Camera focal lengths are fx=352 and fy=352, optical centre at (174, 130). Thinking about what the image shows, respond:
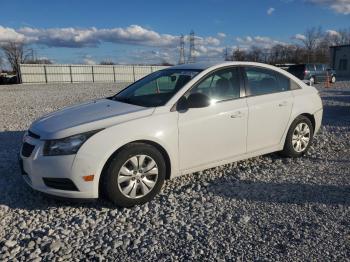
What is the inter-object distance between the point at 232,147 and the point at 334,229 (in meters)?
1.73

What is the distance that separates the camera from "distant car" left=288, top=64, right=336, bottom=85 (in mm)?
26656

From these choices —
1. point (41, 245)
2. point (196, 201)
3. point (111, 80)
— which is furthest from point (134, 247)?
point (111, 80)

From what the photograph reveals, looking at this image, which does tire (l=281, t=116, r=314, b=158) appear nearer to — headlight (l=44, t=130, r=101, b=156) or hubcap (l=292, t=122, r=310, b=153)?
hubcap (l=292, t=122, r=310, b=153)

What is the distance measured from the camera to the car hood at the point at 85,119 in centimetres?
391

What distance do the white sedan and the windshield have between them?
2cm

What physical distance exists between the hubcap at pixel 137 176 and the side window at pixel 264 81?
6.31 ft

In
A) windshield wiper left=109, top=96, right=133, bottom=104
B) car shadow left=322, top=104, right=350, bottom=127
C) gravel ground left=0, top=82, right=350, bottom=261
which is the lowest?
gravel ground left=0, top=82, right=350, bottom=261

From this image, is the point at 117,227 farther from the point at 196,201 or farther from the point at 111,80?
the point at 111,80

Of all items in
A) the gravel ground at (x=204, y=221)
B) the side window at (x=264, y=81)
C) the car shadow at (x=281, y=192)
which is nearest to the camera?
the gravel ground at (x=204, y=221)

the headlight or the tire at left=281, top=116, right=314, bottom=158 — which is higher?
the headlight

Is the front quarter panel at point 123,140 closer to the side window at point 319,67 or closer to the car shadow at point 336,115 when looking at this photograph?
the car shadow at point 336,115

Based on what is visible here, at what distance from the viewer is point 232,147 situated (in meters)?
4.87

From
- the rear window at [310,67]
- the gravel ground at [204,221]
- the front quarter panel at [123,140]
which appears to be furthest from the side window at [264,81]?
the rear window at [310,67]

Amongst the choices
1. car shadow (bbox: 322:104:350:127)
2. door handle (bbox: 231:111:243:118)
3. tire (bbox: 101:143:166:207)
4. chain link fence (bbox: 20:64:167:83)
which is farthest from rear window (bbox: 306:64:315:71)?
tire (bbox: 101:143:166:207)
